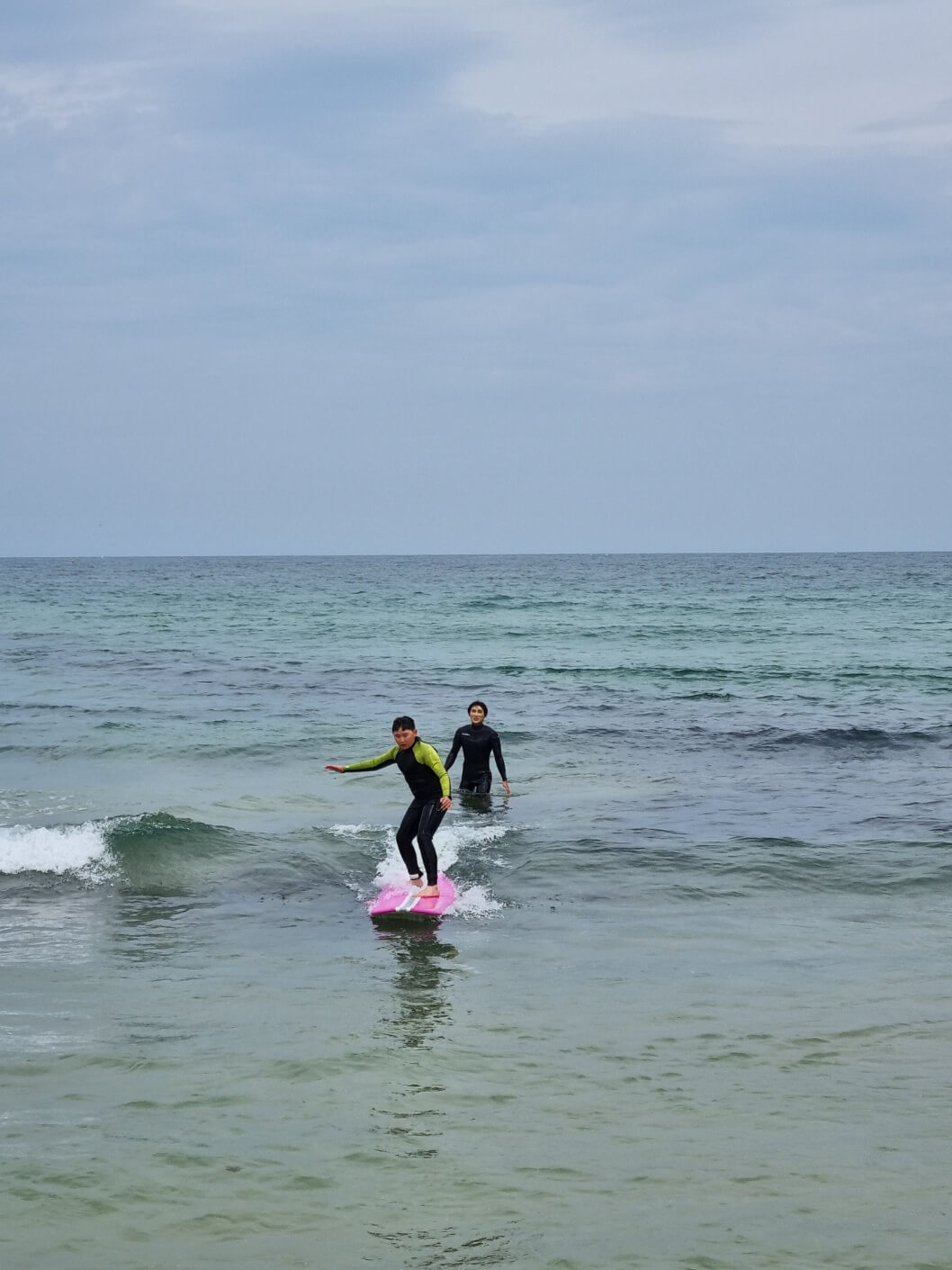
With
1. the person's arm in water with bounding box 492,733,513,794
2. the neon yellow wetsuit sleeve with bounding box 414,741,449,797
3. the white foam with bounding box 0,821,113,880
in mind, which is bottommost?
the white foam with bounding box 0,821,113,880

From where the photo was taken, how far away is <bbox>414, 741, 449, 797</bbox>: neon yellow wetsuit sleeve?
1200 cm

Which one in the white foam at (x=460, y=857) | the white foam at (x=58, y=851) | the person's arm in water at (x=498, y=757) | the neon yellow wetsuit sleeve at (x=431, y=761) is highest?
the neon yellow wetsuit sleeve at (x=431, y=761)

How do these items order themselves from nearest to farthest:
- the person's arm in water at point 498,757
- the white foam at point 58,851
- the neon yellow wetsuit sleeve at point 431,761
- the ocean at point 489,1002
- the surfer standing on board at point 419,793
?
the ocean at point 489,1002 → the surfer standing on board at point 419,793 → the neon yellow wetsuit sleeve at point 431,761 → the white foam at point 58,851 → the person's arm in water at point 498,757

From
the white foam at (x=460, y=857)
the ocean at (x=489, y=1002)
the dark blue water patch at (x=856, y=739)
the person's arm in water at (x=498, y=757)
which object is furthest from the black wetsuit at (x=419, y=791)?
the dark blue water patch at (x=856, y=739)

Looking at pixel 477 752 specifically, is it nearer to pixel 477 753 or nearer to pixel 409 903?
pixel 477 753

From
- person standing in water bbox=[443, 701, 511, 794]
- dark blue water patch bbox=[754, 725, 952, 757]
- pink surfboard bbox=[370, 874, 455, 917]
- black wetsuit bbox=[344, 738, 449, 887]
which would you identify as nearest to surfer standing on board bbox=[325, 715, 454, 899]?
black wetsuit bbox=[344, 738, 449, 887]

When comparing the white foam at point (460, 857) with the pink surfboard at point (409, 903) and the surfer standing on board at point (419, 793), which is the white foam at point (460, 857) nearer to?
the pink surfboard at point (409, 903)

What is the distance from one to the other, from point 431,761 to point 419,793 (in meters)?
0.41

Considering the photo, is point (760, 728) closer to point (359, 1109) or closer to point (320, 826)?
point (320, 826)

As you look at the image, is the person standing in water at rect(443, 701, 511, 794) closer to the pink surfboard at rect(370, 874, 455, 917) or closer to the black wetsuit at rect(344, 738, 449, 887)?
the black wetsuit at rect(344, 738, 449, 887)

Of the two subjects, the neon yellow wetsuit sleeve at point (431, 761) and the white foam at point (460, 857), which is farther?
the neon yellow wetsuit sleeve at point (431, 761)

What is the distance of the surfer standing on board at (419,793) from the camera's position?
38.9 ft

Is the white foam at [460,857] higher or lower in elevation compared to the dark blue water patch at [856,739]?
lower

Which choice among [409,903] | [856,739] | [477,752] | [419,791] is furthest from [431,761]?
[856,739]
